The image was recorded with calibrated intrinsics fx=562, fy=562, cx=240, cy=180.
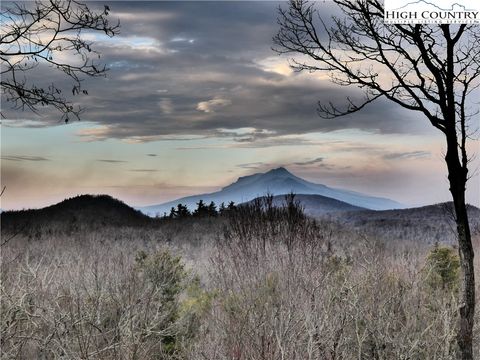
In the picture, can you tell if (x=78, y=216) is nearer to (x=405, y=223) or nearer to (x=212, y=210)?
(x=212, y=210)

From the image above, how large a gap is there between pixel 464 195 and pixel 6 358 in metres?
5.86

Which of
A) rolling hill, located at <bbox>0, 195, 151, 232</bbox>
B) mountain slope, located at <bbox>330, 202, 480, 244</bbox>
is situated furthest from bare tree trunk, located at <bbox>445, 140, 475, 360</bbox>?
rolling hill, located at <bbox>0, 195, 151, 232</bbox>

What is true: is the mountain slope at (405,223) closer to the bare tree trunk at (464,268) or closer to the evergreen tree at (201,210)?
the evergreen tree at (201,210)

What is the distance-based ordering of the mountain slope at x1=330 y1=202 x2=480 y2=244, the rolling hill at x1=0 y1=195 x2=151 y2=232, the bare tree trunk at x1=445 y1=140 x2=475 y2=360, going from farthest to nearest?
the mountain slope at x1=330 y1=202 x2=480 y2=244 < the rolling hill at x1=0 y1=195 x2=151 y2=232 < the bare tree trunk at x1=445 y1=140 x2=475 y2=360

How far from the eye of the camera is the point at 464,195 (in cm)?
700

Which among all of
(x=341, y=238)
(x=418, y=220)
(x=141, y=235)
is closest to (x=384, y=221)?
(x=418, y=220)

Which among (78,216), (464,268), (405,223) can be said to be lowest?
(464,268)

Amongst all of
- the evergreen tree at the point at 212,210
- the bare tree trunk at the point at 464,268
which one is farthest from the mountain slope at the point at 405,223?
the bare tree trunk at the point at 464,268

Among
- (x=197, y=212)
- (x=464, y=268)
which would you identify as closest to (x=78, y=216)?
(x=197, y=212)

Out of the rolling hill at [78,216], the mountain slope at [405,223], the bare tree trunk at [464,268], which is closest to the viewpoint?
the bare tree trunk at [464,268]

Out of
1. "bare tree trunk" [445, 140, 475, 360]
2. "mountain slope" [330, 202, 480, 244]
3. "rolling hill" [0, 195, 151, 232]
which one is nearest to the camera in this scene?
"bare tree trunk" [445, 140, 475, 360]

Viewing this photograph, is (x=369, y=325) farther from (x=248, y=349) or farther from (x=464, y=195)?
(x=464, y=195)

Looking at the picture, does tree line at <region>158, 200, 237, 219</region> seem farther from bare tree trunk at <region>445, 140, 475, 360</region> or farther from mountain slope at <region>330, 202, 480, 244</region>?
bare tree trunk at <region>445, 140, 475, 360</region>

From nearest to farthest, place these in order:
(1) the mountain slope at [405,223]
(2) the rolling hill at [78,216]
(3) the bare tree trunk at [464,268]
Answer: (3) the bare tree trunk at [464,268] < (2) the rolling hill at [78,216] < (1) the mountain slope at [405,223]
